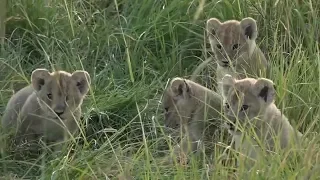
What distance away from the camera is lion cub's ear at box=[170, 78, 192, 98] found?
602 centimetres

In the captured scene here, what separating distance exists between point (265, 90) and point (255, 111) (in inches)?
6.4

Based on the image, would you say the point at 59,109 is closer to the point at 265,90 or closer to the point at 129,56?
the point at 129,56

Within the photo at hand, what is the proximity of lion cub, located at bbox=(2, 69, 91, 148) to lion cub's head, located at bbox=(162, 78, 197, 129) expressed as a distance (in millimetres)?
546

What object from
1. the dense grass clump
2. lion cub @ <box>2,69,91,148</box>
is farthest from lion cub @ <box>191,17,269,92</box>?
lion cub @ <box>2,69,91,148</box>

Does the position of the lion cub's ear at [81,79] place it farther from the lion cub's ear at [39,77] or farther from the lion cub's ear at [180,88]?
the lion cub's ear at [180,88]

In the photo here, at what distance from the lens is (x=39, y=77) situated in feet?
19.3

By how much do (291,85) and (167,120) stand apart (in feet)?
2.76

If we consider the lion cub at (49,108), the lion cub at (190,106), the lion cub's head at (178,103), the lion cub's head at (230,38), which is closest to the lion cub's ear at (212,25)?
the lion cub's head at (230,38)

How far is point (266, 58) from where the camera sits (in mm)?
6711

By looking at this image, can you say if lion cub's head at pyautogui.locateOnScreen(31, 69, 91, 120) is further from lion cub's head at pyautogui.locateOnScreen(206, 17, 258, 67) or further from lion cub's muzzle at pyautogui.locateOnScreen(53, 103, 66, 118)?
lion cub's head at pyautogui.locateOnScreen(206, 17, 258, 67)

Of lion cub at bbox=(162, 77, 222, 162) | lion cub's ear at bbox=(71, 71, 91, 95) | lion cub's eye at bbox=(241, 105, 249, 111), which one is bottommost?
lion cub at bbox=(162, 77, 222, 162)

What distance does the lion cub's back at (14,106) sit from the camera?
6.04 meters

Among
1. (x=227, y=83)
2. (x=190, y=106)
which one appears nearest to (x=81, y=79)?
(x=190, y=106)

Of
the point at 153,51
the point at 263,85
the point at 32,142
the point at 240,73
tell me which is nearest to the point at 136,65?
the point at 153,51
